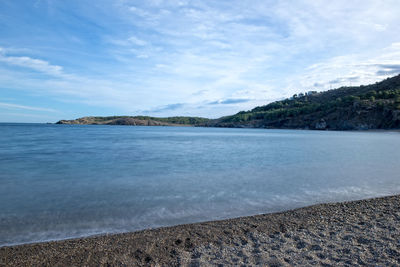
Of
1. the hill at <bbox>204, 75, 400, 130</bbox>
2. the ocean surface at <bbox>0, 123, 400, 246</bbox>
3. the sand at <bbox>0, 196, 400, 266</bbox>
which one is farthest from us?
the hill at <bbox>204, 75, 400, 130</bbox>

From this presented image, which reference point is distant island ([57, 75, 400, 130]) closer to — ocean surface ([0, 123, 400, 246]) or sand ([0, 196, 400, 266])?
ocean surface ([0, 123, 400, 246])

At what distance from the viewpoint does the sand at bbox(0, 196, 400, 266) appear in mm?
4566

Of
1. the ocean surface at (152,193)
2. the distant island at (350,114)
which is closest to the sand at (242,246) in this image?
the ocean surface at (152,193)

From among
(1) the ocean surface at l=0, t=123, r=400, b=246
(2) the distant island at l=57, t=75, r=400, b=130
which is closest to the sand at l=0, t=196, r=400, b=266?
(1) the ocean surface at l=0, t=123, r=400, b=246

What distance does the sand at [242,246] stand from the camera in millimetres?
4566

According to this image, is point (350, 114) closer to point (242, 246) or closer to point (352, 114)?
→ point (352, 114)

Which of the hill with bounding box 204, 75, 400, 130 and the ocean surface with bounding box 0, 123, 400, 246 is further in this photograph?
the hill with bounding box 204, 75, 400, 130

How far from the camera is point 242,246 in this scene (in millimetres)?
5156

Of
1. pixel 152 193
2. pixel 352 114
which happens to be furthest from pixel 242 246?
pixel 352 114

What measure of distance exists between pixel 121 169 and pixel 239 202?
8945 mm

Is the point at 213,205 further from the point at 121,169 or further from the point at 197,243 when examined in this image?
the point at 121,169

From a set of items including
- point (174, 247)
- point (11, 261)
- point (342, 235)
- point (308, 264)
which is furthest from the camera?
point (342, 235)

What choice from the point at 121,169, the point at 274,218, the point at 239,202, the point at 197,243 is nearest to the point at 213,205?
the point at 239,202

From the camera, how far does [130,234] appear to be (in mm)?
6000
